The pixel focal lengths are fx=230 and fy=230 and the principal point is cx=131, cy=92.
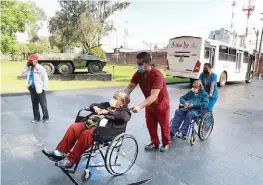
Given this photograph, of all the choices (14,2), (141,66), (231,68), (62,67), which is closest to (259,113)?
(141,66)

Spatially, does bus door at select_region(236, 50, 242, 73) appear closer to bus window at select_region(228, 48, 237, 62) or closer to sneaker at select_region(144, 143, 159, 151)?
bus window at select_region(228, 48, 237, 62)

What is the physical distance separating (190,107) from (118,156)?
1597 millimetres

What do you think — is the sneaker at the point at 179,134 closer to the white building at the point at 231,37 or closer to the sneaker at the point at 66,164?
the sneaker at the point at 66,164

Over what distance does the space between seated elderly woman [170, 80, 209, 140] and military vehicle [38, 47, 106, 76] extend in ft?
37.1

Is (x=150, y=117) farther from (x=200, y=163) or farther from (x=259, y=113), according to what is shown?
(x=259, y=113)

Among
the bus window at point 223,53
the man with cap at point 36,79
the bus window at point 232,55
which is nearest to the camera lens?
the man with cap at point 36,79

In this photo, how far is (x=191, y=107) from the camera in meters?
4.11

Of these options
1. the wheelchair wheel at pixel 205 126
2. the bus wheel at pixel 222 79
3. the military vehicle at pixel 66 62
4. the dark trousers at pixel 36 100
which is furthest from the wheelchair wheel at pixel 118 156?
the military vehicle at pixel 66 62

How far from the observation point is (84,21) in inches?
1097

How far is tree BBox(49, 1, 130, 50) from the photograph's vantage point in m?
28.4

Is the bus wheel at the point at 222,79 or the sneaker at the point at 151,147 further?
the bus wheel at the point at 222,79

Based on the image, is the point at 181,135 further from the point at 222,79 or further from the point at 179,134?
the point at 222,79

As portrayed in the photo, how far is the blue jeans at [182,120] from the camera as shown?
13.1ft

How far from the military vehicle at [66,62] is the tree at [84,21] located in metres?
13.5
